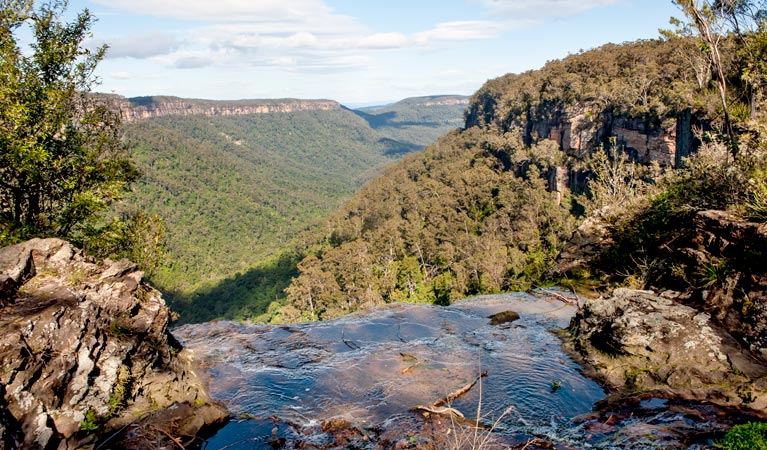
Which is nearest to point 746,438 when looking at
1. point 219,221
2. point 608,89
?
point 608,89

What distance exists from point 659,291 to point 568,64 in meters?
76.8

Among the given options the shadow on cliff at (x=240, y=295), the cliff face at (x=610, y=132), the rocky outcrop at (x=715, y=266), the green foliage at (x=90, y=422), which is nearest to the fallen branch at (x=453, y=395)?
the rocky outcrop at (x=715, y=266)

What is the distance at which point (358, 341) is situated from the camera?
13.5 meters

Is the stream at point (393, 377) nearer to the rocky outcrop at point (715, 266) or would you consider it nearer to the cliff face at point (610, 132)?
the rocky outcrop at point (715, 266)

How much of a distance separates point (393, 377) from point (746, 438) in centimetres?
637

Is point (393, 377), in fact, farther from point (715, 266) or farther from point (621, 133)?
point (621, 133)

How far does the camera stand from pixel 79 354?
716 cm

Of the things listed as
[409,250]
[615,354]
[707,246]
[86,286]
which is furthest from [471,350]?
[409,250]

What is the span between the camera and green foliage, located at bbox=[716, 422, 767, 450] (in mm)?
5484

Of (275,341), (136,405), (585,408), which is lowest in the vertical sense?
(275,341)

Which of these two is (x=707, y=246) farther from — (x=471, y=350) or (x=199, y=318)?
(x=199, y=318)

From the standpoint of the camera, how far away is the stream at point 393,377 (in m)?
7.81

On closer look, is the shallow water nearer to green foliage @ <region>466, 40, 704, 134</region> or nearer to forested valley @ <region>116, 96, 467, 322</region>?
green foliage @ <region>466, 40, 704, 134</region>

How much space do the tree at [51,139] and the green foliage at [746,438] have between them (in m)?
13.0
